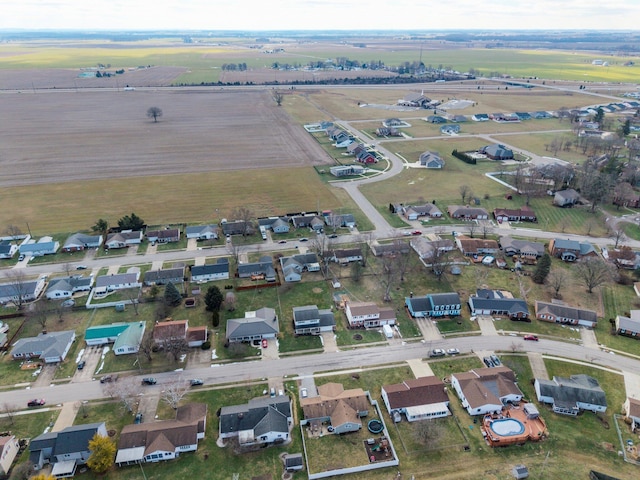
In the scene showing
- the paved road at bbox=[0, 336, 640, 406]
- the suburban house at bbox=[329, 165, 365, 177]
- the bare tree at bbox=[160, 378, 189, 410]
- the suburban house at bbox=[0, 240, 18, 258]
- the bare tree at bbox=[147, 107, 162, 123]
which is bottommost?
the paved road at bbox=[0, 336, 640, 406]

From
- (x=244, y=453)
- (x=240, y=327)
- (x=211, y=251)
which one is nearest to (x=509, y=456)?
(x=244, y=453)

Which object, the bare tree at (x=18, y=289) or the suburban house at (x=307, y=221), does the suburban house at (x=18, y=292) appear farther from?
the suburban house at (x=307, y=221)

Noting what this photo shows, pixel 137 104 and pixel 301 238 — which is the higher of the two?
pixel 137 104

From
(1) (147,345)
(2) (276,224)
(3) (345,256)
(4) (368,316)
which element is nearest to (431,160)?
(2) (276,224)

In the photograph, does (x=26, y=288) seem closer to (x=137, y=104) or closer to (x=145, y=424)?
(x=145, y=424)

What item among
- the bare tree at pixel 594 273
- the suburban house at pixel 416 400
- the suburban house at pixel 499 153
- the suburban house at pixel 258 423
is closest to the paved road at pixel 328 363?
the suburban house at pixel 258 423

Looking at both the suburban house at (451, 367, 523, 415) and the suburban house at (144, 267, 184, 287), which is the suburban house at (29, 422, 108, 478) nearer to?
the suburban house at (144, 267, 184, 287)

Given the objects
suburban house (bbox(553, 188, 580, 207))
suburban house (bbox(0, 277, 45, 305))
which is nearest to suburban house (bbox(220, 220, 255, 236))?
suburban house (bbox(0, 277, 45, 305))
